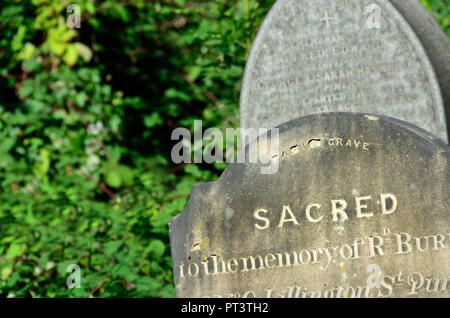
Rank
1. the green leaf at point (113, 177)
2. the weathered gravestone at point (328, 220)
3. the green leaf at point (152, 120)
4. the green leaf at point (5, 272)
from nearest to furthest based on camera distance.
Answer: the weathered gravestone at point (328, 220), the green leaf at point (5, 272), the green leaf at point (113, 177), the green leaf at point (152, 120)

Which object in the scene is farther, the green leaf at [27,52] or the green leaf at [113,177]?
the green leaf at [27,52]

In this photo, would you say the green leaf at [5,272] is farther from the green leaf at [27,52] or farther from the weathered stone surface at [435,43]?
the weathered stone surface at [435,43]

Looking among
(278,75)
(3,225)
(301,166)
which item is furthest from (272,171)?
(3,225)

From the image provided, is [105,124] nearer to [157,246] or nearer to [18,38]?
[18,38]

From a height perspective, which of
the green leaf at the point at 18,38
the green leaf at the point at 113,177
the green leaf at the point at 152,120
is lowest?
the green leaf at the point at 113,177

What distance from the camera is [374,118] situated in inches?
81.7

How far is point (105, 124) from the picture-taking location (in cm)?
453

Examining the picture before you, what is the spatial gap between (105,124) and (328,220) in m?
2.79

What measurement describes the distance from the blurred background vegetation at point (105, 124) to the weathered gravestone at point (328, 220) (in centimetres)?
95

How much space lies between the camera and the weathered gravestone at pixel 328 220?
78.6 inches

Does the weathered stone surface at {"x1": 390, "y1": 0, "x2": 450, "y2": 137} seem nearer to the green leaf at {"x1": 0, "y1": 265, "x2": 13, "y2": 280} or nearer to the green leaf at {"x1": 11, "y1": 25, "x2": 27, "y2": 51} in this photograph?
the green leaf at {"x1": 0, "y1": 265, "x2": 13, "y2": 280}

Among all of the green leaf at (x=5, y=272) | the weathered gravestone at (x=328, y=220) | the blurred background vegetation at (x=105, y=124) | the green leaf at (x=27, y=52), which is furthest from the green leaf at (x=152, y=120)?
the weathered gravestone at (x=328, y=220)

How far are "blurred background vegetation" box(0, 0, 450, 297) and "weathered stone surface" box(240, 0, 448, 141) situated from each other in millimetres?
624

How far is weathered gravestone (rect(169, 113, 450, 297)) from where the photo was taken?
1996 millimetres
